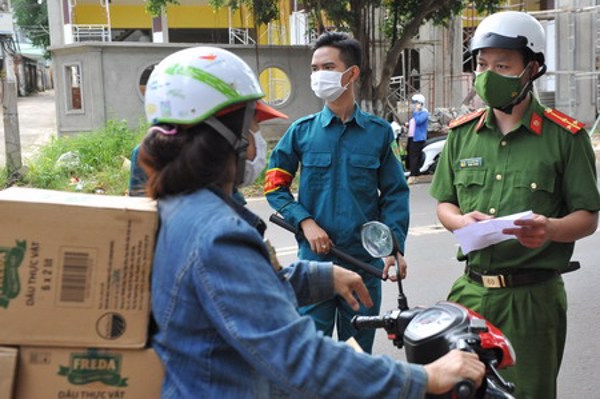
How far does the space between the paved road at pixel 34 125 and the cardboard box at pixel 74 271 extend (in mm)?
14882

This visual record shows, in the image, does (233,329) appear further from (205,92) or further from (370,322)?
(370,322)

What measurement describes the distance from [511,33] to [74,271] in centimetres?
186

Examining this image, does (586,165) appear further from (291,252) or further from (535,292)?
(291,252)

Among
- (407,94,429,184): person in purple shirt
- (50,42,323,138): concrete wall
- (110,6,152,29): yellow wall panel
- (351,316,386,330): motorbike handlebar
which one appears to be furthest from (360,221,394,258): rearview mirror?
(110,6,152,29): yellow wall panel

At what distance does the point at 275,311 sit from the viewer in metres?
1.50

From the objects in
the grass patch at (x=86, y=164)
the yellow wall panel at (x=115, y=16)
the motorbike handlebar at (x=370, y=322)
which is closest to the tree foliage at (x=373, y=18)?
the grass patch at (x=86, y=164)

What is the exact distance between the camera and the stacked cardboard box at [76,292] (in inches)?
61.3

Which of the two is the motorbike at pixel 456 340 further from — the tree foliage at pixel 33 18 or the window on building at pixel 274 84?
the tree foliage at pixel 33 18

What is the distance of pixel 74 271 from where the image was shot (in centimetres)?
157

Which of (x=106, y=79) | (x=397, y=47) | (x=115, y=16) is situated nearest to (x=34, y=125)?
(x=115, y=16)

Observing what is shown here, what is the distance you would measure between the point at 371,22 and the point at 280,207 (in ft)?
38.9

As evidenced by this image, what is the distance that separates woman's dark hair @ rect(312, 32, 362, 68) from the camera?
12.0 ft

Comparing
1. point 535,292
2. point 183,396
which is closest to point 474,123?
point 535,292

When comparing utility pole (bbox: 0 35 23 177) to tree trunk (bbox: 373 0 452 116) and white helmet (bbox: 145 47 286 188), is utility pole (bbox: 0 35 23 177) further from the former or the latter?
white helmet (bbox: 145 47 286 188)
